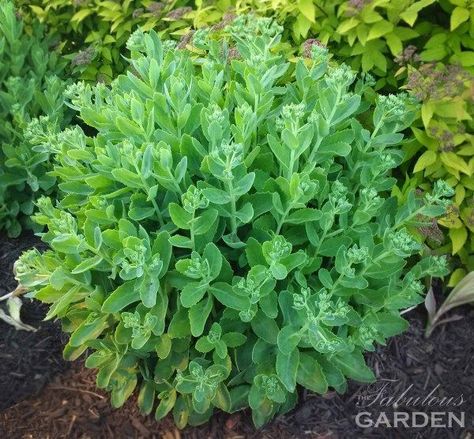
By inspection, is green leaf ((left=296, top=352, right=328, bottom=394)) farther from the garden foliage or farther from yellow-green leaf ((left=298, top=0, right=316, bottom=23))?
yellow-green leaf ((left=298, top=0, right=316, bottom=23))

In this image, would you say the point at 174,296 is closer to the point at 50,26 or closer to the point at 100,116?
the point at 100,116

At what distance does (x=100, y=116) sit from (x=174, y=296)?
65cm

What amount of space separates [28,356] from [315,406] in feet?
3.94

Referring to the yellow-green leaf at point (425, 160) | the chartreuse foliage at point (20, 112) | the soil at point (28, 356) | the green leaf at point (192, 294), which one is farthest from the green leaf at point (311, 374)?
the chartreuse foliage at point (20, 112)

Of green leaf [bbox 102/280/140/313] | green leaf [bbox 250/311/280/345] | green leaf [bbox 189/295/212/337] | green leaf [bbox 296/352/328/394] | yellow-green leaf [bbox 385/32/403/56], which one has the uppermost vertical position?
yellow-green leaf [bbox 385/32/403/56]

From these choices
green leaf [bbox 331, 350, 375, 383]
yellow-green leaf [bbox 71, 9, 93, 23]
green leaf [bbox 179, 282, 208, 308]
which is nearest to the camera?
green leaf [bbox 179, 282, 208, 308]

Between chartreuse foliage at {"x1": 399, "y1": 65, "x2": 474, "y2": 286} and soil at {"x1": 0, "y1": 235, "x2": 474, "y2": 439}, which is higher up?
chartreuse foliage at {"x1": 399, "y1": 65, "x2": 474, "y2": 286}

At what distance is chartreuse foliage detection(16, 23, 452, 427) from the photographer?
178cm

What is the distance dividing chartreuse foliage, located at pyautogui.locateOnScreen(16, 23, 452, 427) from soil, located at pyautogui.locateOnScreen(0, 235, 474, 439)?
0.12 m

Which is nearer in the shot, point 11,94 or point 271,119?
point 271,119

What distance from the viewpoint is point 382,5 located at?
2.36 m

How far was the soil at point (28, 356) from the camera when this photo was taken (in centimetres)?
246

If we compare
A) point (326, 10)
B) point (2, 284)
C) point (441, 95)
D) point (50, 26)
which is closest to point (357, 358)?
point (441, 95)

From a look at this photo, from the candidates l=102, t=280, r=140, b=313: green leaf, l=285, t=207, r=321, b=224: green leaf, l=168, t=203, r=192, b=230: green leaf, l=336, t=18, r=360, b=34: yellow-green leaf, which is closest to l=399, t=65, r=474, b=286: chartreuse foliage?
l=336, t=18, r=360, b=34: yellow-green leaf
